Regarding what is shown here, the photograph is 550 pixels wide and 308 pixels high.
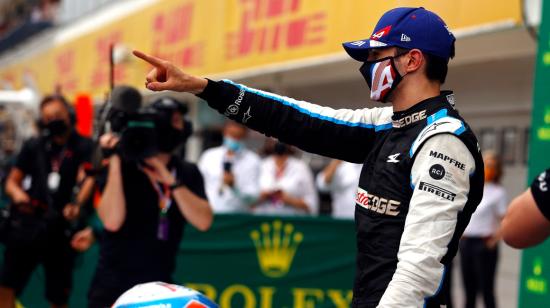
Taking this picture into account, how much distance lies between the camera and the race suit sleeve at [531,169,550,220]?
7.66 ft

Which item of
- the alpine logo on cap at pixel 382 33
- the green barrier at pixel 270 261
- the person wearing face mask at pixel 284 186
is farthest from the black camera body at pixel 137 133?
the person wearing face mask at pixel 284 186

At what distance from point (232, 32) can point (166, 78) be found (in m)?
8.81

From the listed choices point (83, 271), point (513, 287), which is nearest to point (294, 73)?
point (513, 287)

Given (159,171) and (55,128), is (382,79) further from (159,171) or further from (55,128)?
(55,128)

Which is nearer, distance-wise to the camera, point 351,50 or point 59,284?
point 351,50

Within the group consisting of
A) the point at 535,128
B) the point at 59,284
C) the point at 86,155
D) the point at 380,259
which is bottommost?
the point at 59,284

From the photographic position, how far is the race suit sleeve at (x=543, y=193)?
233cm

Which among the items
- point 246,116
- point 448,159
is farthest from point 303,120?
point 448,159

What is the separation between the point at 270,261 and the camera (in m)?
7.39

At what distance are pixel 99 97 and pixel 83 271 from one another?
916cm

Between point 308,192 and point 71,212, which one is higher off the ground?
point 308,192

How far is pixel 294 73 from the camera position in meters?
11.4

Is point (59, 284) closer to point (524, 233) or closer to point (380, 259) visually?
point (380, 259)

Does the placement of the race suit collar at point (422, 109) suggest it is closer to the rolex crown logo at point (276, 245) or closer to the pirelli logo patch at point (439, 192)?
the pirelli logo patch at point (439, 192)
